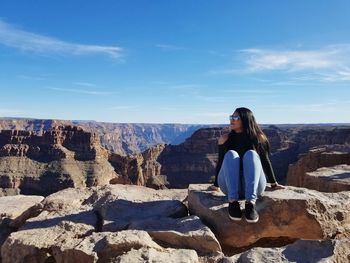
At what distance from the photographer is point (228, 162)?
5.50 meters

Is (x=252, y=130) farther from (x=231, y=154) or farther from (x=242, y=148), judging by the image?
(x=231, y=154)

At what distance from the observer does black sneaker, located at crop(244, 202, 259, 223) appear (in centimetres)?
509

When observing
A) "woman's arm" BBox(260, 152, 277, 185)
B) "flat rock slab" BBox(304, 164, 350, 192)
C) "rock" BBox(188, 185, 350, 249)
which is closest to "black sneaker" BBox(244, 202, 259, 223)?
"rock" BBox(188, 185, 350, 249)

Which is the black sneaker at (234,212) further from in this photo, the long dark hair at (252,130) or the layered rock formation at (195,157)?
the layered rock formation at (195,157)

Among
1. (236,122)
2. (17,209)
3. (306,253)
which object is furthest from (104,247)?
(17,209)

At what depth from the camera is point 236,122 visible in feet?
19.3

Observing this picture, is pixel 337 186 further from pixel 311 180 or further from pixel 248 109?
pixel 248 109

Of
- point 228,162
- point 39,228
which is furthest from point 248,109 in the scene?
point 39,228

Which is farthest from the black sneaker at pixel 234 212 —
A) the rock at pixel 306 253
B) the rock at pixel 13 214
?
the rock at pixel 13 214

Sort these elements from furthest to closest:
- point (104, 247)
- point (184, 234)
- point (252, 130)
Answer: point (252, 130)
point (184, 234)
point (104, 247)

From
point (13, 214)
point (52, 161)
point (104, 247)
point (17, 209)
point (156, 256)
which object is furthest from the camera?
point (52, 161)

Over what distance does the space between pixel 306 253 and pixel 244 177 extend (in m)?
1.37

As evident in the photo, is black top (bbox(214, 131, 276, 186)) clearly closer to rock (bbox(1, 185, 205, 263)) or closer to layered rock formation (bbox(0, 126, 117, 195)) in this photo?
rock (bbox(1, 185, 205, 263))

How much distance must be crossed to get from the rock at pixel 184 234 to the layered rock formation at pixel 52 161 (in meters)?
90.4
